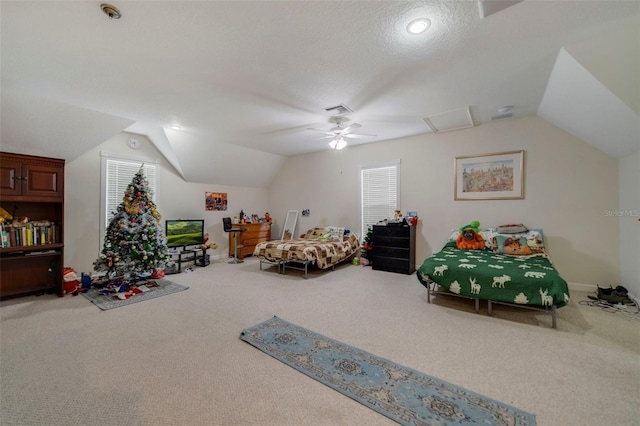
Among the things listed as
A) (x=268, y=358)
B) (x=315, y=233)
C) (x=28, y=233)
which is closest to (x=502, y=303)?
(x=268, y=358)

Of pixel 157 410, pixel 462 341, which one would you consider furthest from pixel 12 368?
pixel 462 341

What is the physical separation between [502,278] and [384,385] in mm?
1972

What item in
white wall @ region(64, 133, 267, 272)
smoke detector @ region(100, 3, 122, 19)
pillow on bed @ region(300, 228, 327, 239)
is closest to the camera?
smoke detector @ region(100, 3, 122, 19)

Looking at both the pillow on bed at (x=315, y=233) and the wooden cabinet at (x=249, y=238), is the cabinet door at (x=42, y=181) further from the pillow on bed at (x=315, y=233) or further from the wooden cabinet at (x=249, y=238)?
the pillow on bed at (x=315, y=233)

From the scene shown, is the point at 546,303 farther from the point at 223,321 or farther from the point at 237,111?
the point at 237,111

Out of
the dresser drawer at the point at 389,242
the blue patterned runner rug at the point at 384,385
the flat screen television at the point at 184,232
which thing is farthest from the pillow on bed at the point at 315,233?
the blue patterned runner rug at the point at 384,385

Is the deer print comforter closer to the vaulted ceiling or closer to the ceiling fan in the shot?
the vaulted ceiling

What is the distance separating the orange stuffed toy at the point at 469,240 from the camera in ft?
13.8

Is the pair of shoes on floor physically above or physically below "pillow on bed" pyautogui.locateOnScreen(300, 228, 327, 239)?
below

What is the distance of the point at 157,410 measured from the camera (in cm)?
165

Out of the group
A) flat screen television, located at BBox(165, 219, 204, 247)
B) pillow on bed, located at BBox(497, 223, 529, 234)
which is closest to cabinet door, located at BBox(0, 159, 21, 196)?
flat screen television, located at BBox(165, 219, 204, 247)

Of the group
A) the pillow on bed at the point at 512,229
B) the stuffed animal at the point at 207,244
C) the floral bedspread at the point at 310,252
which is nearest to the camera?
the pillow on bed at the point at 512,229

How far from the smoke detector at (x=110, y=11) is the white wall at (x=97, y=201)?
146 inches

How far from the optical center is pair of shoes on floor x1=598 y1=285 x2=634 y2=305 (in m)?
3.30
